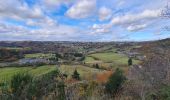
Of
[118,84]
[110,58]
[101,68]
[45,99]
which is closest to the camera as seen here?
[45,99]

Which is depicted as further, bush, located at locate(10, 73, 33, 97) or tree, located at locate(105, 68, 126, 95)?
tree, located at locate(105, 68, 126, 95)

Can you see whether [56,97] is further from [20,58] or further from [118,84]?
[20,58]

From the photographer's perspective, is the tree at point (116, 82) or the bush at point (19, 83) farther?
the tree at point (116, 82)

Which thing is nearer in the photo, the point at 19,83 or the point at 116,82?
the point at 19,83

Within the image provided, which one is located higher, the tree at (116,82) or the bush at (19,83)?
the bush at (19,83)

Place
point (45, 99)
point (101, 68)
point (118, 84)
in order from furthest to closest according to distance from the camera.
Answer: point (101, 68), point (118, 84), point (45, 99)

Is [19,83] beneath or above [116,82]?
above

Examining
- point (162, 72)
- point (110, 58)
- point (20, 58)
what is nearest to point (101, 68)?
point (110, 58)

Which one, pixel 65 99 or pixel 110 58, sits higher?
pixel 65 99

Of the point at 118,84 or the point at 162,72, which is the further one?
the point at 118,84

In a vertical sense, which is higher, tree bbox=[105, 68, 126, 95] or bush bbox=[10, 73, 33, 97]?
bush bbox=[10, 73, 33, 97]
